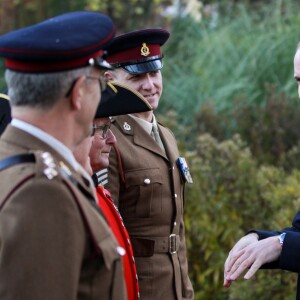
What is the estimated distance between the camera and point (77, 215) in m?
2.35

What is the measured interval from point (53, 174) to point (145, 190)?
1819mm

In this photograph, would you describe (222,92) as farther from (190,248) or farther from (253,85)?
(190,248)

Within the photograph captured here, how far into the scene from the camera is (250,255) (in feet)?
11.1

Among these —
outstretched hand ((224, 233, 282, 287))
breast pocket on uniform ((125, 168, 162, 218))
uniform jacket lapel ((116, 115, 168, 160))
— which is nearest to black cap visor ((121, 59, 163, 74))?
uniform jacket lapel ((116, 115, 168, 160))

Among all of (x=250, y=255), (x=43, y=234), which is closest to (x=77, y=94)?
(x=43, y=234)

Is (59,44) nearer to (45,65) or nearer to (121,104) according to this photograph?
(45,65)

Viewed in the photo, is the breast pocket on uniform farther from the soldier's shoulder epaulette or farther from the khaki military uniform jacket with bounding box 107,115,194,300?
the soldier's shoulder epaulette

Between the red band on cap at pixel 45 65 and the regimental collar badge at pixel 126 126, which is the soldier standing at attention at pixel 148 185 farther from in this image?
the red band on cap at pixel 45 65

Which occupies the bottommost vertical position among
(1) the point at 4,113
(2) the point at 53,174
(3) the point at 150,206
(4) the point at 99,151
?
(3) the point at 150,206

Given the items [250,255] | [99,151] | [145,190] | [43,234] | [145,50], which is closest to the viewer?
[43,234]

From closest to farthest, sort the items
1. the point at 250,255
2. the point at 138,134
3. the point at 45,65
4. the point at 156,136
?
the point at 45,65 < the point at 250,255 < the point at 138,134 < the point at 156,136

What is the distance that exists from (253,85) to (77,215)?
24.0 ft

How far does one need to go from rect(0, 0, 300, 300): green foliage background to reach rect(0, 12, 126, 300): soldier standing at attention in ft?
9.74

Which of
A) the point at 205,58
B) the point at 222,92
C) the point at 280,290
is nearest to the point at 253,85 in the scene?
the point at 222,92
